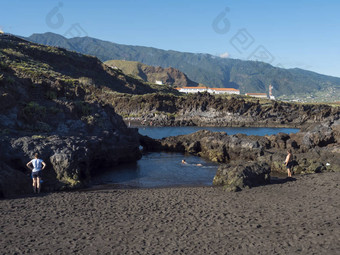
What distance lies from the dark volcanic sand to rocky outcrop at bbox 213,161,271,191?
766 mm

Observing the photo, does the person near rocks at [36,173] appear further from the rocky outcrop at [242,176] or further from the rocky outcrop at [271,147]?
the rocky outcrop at [271,147]

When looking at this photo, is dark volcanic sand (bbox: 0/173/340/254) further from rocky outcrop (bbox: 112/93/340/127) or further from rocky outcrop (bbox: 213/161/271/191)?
rocky outcrop (bbox: 112/93/340/127)

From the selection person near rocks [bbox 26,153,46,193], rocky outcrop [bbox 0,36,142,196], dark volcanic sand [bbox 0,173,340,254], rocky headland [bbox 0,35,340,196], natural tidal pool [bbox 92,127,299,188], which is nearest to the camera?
dark volcanic sand [bbox 0,173,340,254]

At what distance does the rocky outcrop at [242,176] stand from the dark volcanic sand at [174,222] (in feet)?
2.51

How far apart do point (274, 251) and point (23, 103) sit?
18678 millimetres

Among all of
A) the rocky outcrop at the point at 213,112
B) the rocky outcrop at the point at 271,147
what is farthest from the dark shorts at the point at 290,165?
the rocky outcrop at the point at 213,112

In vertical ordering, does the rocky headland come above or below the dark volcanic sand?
above

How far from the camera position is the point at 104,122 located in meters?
26.7

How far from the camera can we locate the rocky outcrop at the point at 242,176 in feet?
55.9

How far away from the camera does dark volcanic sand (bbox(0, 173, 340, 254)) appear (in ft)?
31.5

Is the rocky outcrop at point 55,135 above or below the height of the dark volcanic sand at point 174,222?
above

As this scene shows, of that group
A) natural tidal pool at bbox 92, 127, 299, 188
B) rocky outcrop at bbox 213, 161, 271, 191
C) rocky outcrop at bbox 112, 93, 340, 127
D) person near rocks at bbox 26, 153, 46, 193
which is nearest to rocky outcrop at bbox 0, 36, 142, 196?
person near rocks at bbox 26, 153, 46, 193

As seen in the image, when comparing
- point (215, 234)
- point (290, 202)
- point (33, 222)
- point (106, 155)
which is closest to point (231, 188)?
point (290, 202)

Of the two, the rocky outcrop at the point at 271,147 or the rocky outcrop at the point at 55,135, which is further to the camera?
the rocky outcrop at the point at 271,147
